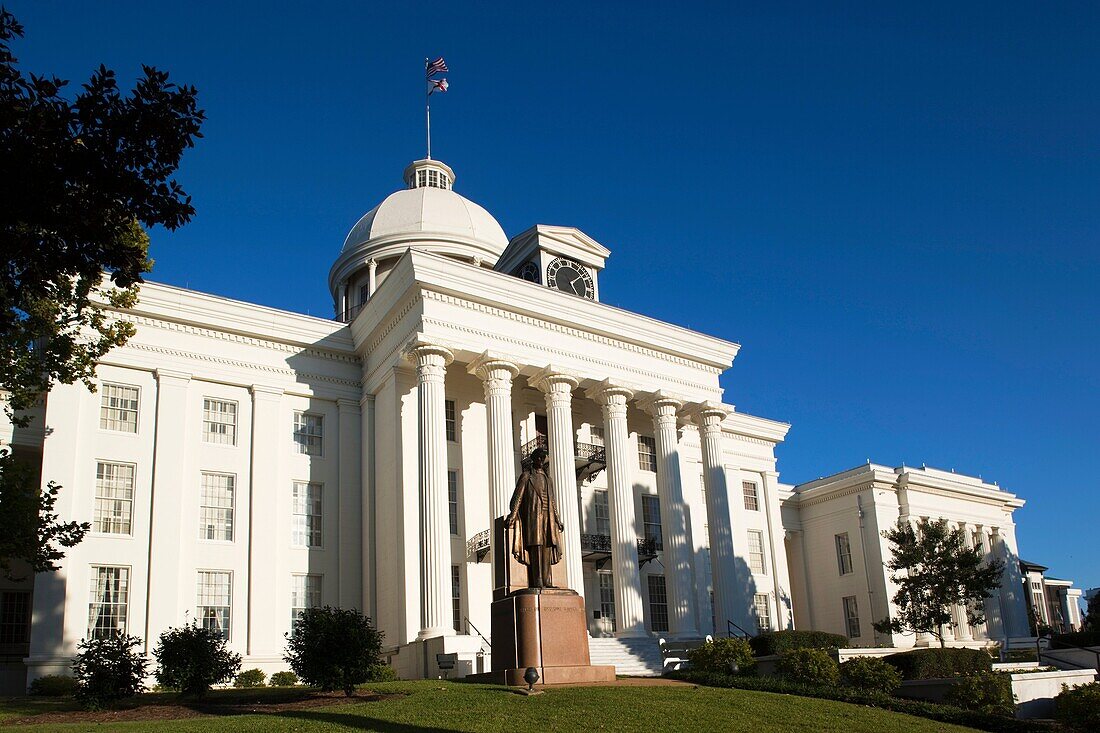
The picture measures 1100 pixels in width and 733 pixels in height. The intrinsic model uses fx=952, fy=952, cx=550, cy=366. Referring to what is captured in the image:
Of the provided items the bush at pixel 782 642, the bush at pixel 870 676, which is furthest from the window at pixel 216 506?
the bush at pixel 870 676

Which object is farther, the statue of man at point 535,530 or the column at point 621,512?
the column at point 621,512

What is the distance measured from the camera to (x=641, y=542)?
35.5 m

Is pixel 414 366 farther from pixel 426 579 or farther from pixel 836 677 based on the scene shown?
pixel 836 677

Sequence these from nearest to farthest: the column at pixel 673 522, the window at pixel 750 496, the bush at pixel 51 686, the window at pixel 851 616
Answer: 1. the bush at pixel 51 686
2. the column at pixel 673 522
3. the window at pixel 750 496
4. the window at pixel 851 616

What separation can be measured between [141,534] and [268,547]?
12.7 feet

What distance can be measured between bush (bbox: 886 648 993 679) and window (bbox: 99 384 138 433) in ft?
78.0

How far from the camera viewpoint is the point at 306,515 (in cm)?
3256

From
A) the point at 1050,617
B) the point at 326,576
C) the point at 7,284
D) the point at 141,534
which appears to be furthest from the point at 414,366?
the point at 1050,617

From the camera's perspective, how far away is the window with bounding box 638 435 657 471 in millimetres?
39031

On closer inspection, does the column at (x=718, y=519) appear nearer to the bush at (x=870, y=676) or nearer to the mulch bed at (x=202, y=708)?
the bush at (x=870, y=676)

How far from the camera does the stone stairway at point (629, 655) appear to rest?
95.5 feet

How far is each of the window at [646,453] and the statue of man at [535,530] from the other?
1841 cm

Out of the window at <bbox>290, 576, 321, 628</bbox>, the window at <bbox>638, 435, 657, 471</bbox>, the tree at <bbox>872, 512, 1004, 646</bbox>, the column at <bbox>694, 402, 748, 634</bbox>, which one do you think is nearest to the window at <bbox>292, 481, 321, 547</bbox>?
the window at <bbox>290, 576, 321, 628</bbox>

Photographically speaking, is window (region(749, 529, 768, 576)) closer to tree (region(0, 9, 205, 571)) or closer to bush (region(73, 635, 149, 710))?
bush (region(73, 635, 149, 710))
